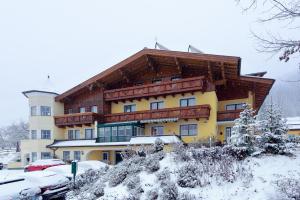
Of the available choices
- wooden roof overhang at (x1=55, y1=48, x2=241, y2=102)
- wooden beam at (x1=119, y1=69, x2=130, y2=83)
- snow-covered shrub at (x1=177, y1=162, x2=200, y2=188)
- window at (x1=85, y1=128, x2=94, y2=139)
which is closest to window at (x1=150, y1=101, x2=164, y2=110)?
wooden roof overhang at (x1=55, y1=48, x2=241, y2=102)

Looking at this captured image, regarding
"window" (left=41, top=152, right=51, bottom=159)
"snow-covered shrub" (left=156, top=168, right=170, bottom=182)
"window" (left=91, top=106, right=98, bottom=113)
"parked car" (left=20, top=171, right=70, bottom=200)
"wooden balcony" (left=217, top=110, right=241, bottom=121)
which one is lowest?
"window" (left=41, top=152, right=51, bottom=159)

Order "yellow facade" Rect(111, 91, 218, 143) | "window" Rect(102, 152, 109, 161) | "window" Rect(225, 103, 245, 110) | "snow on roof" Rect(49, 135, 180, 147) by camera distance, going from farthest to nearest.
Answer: "window" Rect(102, 152, 109, 161) → "window" Rect(225, 103, 245, 110) → "yellow facade" Rect(111, 91, 218, 143) → "snow on roof" Rect(49, 135, 180, 147)

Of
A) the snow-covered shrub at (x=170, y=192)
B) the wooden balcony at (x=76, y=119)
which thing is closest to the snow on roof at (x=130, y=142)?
the wooden balcony at (x=76, y=119)

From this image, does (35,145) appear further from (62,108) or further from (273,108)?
(273,108)

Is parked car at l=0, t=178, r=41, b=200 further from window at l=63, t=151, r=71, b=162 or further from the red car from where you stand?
window at l=63, t=151, r=71, b=162

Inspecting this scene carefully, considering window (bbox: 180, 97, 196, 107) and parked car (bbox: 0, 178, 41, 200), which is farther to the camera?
window (bbox: 180, 97, 196, 107)

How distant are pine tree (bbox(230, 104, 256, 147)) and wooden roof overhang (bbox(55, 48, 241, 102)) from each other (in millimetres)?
12576

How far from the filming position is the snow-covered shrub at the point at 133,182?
10367mm

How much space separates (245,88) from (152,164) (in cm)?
1928

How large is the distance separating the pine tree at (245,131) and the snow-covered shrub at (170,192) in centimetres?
404

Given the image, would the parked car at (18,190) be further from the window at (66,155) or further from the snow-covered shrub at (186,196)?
the window at (66,155)

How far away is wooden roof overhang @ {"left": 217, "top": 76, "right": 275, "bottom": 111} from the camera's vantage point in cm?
2584

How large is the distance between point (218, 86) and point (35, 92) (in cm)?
2224

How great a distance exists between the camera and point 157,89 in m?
28.9
